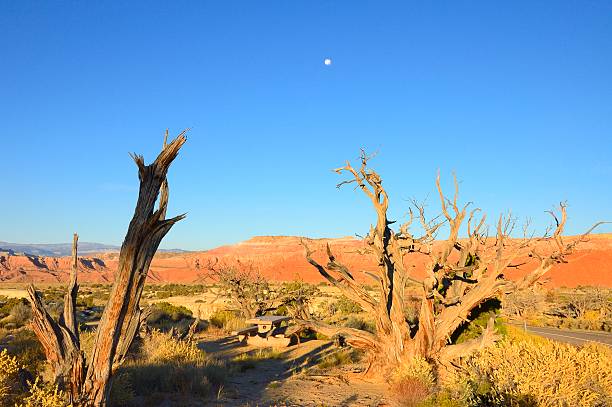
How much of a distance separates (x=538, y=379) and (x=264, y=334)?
1093 cm

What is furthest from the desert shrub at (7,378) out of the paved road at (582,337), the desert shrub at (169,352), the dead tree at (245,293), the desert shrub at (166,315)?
the paved road at (582,337)

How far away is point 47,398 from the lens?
5.55 metres

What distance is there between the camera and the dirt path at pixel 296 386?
885 centimetres

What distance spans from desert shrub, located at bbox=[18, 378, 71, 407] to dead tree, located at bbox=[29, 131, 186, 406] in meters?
0.18

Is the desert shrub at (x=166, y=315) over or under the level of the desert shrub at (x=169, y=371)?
under

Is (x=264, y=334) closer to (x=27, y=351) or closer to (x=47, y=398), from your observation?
(x=27, y=351)

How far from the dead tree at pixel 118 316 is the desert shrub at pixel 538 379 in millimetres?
5286

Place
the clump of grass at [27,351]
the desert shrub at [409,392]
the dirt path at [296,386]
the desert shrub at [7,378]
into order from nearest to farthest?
the desert shrub at [7,378]
the desert shrub at [409,392]
the dirt path at [296,386]
the clump of grass at [27,351]

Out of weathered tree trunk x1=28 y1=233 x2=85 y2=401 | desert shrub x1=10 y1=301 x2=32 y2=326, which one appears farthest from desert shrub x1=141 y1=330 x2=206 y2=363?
desert shrub x1=10 y1=301 x2=32 y2=326

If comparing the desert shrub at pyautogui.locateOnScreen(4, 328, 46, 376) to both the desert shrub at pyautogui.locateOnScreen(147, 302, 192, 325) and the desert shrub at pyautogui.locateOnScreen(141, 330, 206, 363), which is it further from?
the desert shrub at pyautogui.locateOnScreen(147, 302, 192, 325)

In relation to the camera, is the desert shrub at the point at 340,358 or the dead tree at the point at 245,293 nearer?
the desert shrub at the point at 340,358

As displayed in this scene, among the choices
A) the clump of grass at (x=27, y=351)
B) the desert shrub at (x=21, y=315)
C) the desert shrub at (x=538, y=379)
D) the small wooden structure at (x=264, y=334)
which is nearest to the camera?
the desert shrub at (x=538, y=379)

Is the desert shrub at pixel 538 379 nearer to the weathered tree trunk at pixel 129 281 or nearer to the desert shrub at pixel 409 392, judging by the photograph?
the desert shrub at pixel 409 392

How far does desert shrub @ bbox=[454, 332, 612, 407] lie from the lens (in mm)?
7008
